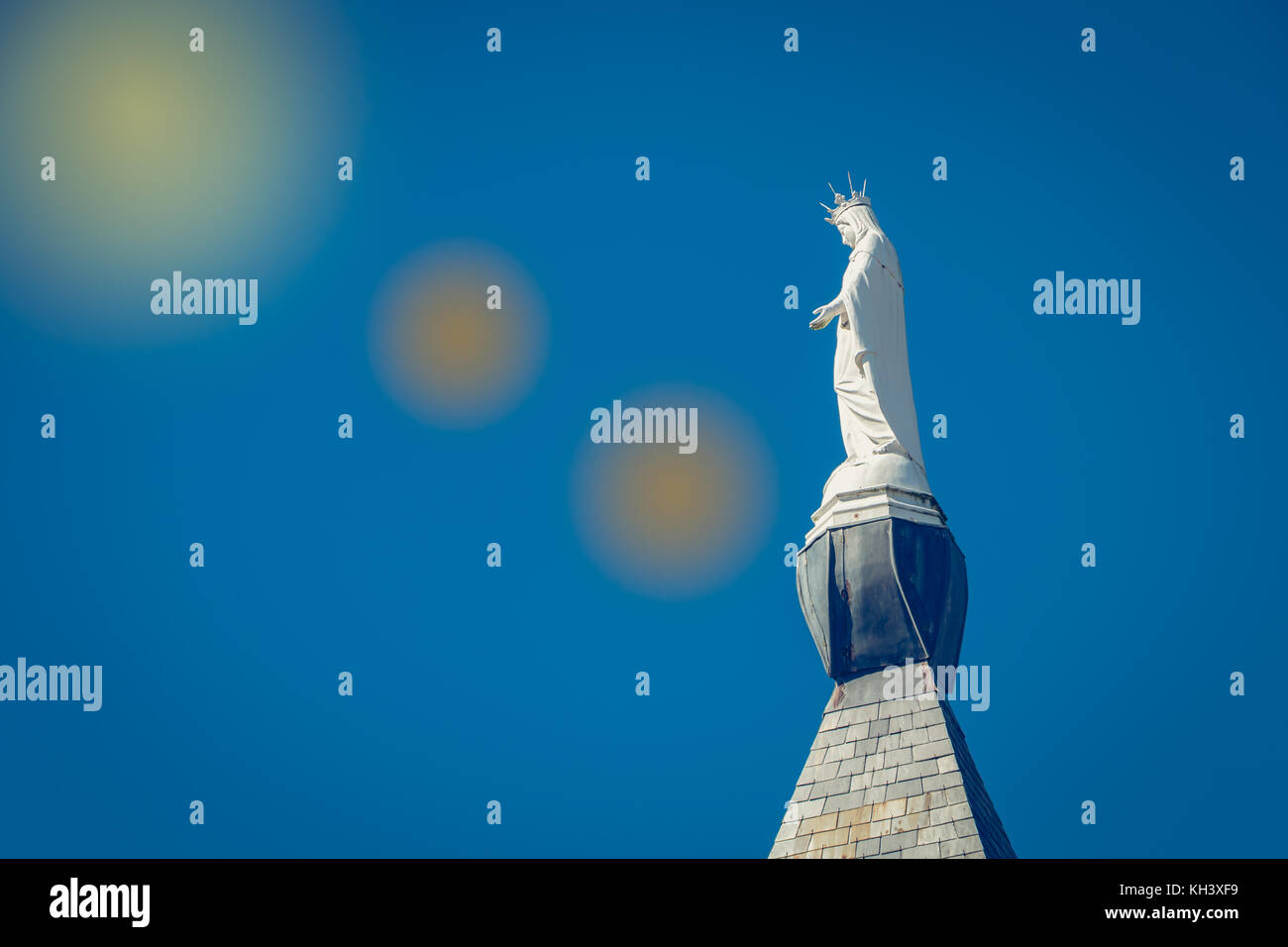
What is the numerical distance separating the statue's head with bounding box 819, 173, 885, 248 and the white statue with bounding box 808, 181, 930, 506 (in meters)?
0.04

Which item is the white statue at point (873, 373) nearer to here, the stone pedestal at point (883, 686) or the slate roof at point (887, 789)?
the stone pedestal at point (883, 686)

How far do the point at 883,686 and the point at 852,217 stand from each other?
9.61 m

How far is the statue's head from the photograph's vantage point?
36406 millimetres

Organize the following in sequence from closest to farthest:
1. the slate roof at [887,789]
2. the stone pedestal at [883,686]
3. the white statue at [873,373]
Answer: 1. the slate roof at [887,789]
2. the stone pedestal at [883,686]
3. the white statue at [873,373]

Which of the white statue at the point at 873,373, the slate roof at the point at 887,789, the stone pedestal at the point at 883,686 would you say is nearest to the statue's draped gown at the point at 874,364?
the white statue at the point at 873,373

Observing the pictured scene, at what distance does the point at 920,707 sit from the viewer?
3183cm

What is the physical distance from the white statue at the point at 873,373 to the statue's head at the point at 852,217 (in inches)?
1.4

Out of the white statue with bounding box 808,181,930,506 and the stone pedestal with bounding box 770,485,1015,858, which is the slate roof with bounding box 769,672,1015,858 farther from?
the white statue with bounding box 808,181,930,506

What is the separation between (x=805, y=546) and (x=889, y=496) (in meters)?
1.87

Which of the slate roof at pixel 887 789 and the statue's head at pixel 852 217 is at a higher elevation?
the statue's head at pixel 852 217

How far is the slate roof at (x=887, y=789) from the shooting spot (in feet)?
98.0

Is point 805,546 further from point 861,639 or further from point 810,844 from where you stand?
point 810,844
